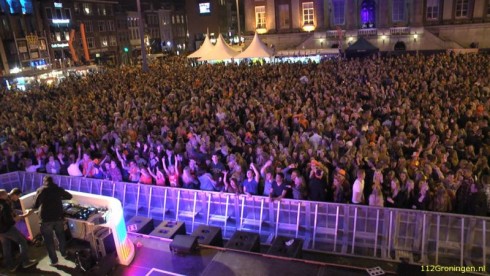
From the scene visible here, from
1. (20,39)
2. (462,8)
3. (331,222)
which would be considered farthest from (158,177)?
(20,39)

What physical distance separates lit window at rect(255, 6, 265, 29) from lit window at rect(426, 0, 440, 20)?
53.2 ft

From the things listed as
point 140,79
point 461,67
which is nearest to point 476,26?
point 461,67

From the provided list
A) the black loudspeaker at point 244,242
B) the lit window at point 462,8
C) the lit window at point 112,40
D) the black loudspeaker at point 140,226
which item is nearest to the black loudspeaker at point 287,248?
the black loudspeaker at point 244,242

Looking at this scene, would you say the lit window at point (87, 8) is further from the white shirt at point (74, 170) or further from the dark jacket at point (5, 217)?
the dark jacket at point (5, 217)

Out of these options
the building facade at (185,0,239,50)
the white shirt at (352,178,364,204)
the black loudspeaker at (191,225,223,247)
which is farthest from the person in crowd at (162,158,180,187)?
the building facade at (185,0,239,50)

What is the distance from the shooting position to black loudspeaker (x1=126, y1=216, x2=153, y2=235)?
7531 mm

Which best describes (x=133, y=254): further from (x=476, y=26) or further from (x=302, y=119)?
(x=476, y=26)

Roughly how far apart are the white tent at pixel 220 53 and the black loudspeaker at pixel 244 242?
20289 millimetres

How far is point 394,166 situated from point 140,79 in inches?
718

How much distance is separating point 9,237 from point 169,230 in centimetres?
259

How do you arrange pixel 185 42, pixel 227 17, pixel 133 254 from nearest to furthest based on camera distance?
pixel 133 254 → pixel 227 17 → pixel 185 42

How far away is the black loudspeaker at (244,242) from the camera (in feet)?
21.7

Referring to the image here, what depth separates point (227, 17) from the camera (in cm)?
7606

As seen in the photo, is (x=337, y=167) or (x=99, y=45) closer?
(x=337, y=167)
